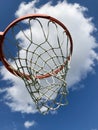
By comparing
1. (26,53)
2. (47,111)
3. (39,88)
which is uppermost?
(26,53)

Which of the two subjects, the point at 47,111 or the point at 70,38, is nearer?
the point at 47,111

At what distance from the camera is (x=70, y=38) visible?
848cm

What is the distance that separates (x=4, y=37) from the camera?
8.16 metres

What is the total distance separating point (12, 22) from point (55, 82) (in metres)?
1.53

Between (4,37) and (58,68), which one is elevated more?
(4,37)

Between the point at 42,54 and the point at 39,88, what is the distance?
77 centimetres

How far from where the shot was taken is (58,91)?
8195 mm

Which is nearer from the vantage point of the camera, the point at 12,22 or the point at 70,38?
the point at 12,22

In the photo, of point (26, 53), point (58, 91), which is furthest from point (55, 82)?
point (26, 53)

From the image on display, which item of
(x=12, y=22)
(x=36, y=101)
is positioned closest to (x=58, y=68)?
(x=36, y=101)

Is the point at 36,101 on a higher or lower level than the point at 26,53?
lower

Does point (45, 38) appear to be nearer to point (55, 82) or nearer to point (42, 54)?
point (42, 54)

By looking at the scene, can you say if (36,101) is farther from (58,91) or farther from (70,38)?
(70,38)

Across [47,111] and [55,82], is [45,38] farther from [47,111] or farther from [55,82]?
[47,111]
